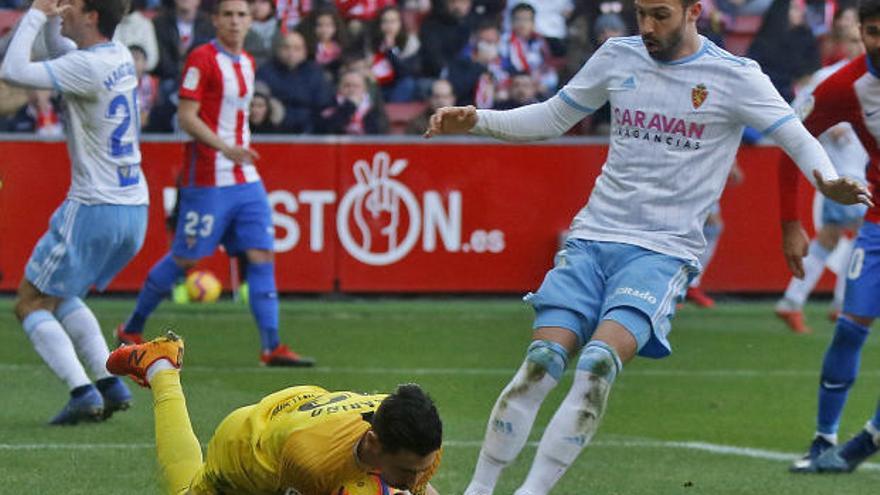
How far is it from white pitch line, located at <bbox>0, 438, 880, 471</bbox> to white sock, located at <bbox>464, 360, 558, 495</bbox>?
232cm

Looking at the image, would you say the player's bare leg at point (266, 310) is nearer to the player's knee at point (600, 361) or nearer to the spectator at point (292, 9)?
the player's knee at point (600, 361)

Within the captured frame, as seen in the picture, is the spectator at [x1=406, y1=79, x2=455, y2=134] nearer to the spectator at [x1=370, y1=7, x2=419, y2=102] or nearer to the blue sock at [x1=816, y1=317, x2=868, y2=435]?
the spectator at [x1=370, y1=7, x2=419, y2=102]

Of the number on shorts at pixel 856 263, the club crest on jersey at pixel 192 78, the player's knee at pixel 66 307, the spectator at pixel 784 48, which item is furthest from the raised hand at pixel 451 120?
the spectator at pixel 784 48

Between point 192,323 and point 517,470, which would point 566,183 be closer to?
point 192,323

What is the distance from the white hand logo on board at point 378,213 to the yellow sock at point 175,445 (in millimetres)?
9234

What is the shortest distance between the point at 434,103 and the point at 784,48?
13.3ft

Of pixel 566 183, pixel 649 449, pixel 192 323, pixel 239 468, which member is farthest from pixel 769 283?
pixel 239 468

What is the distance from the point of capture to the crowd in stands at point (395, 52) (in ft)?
57.5

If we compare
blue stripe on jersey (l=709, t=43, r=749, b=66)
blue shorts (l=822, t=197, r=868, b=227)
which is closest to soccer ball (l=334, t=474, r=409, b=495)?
blue stripe on jersey (l=709, t=43, r=749, b=66)

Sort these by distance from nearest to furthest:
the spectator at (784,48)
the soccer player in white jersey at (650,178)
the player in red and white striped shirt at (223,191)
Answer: the soccer player in white jersey at (650,178)
the player in red and white striped shirt at (223,191)
the spectator at (784,48)

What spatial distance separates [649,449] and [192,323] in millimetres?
5921

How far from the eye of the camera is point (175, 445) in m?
6.93

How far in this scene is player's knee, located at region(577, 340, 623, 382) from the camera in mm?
6910

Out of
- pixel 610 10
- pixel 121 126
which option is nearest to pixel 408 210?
pixel 610 10
